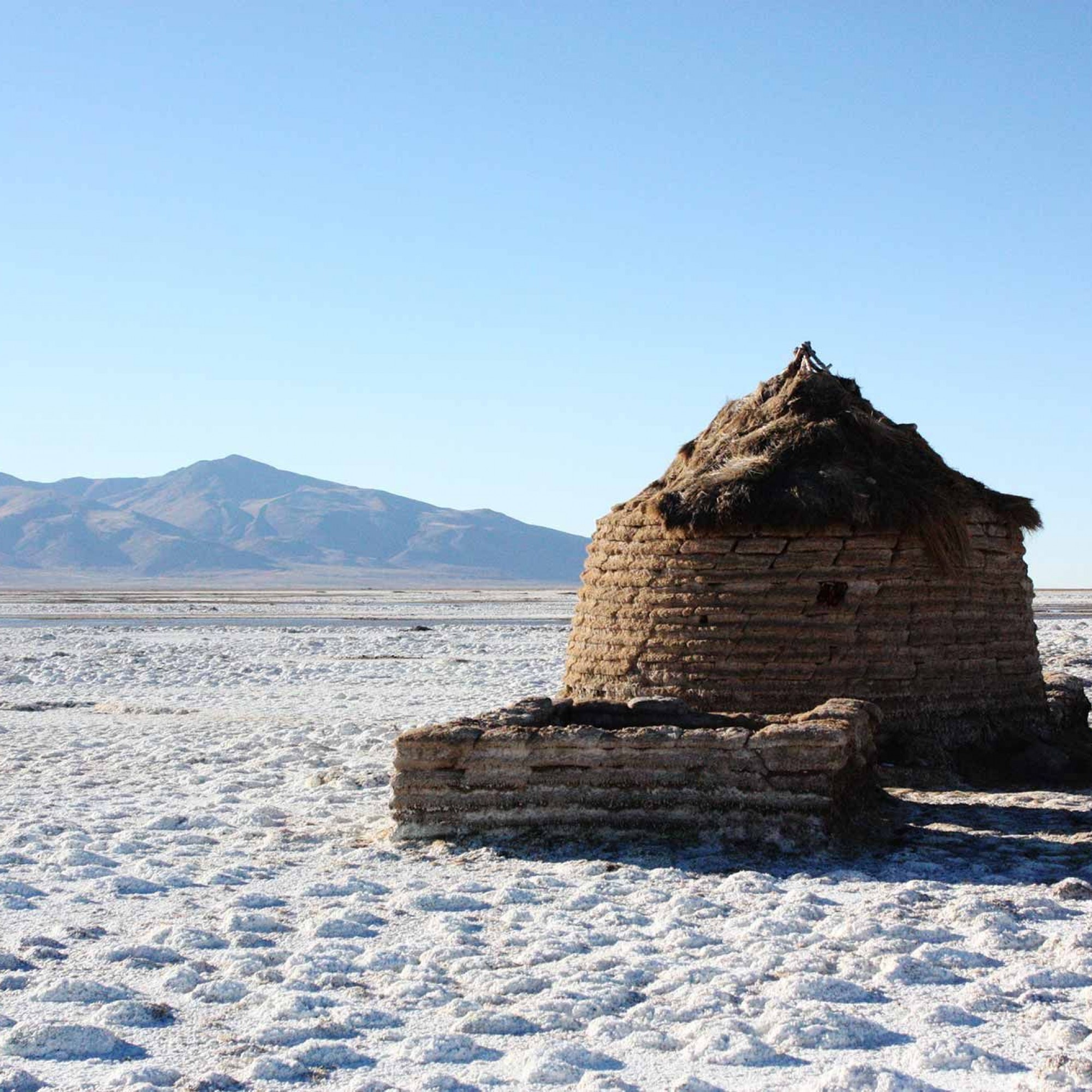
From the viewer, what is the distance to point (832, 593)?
956 cm

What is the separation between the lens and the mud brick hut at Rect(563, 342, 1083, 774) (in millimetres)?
9477

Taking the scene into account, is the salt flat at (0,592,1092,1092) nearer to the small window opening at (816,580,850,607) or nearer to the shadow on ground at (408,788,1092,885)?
the shadow on ground at (408,788,1092,885)

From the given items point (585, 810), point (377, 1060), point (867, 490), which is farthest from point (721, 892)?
point (867, 490)

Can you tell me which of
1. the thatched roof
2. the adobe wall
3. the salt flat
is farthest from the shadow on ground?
the thatched roof

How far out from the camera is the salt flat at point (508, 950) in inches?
171

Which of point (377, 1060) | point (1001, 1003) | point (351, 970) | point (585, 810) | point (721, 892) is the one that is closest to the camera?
point (377, 1060)

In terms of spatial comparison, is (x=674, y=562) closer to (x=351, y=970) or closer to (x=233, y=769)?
(x=233, y=769)

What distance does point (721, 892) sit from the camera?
6391mm

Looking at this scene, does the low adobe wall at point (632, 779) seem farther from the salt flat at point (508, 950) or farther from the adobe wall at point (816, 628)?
the adobe wall at point (816, 628)

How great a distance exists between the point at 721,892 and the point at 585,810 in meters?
1.18

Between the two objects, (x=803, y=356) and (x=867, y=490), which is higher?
(x=803, y=356)

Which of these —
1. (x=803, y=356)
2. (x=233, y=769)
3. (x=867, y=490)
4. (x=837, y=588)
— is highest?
(x=803, y=356)

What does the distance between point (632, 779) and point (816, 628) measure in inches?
105

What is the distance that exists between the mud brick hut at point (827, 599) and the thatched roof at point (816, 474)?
0.05 feet
